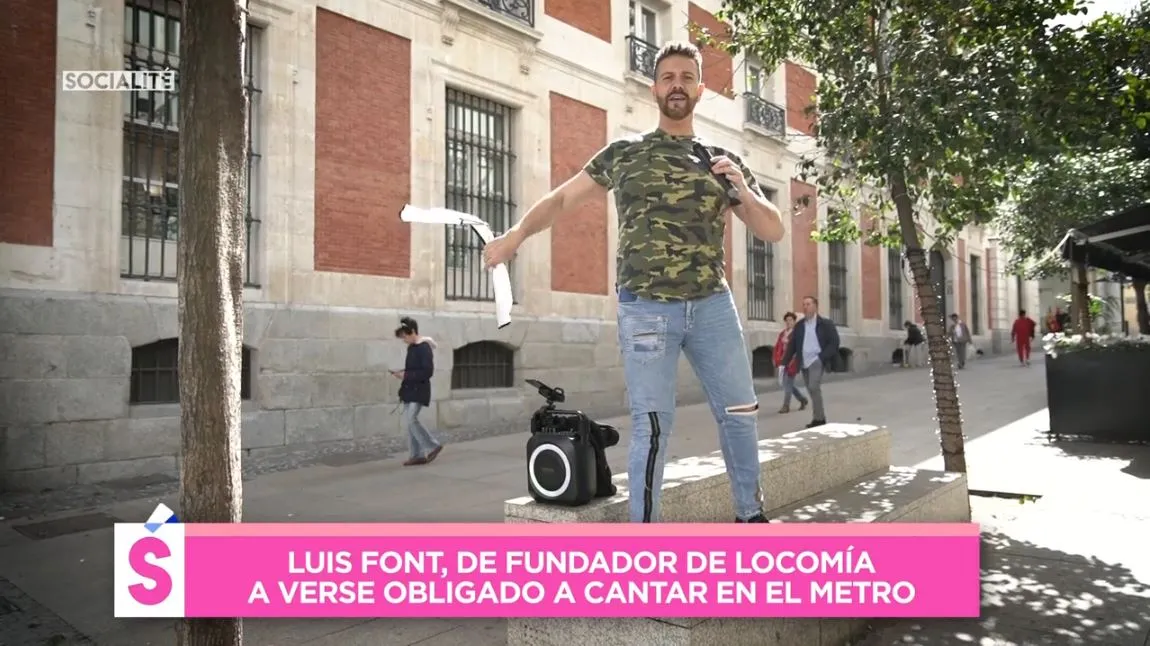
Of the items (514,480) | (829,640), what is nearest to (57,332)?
(514,480)

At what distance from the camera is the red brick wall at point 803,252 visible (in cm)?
1970

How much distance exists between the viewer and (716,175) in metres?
3.12

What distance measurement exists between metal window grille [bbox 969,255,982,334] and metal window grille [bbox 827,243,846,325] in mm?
10584

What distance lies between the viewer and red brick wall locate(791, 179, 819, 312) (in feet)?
64.6

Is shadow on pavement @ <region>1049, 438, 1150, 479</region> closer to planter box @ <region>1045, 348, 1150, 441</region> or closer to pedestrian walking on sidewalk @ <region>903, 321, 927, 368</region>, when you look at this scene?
planter box @ <region>1045, 348, 1150, 441</region>

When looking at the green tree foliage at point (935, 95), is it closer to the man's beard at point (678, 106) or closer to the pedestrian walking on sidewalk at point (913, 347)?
the man's beard at point (678, 106)

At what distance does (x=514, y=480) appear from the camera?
7520 millimetres

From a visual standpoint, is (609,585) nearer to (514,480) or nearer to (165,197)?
(514,480)

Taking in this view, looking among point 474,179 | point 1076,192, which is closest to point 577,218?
point 474,179

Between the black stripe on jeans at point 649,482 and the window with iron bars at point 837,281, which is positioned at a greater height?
the window with iron bars at point 837,281

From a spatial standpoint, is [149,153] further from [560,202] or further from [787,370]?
[787,370]
